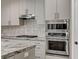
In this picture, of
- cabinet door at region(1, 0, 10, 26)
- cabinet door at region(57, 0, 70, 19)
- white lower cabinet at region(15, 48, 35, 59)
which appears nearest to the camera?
white lower cabinet at region(15, 48, 35, 59)

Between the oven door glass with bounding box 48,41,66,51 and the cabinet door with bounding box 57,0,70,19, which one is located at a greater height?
the cabinet door with bounding box 57,0,70,19

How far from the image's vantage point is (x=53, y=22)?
3855 millimetres

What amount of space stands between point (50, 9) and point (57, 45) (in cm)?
119

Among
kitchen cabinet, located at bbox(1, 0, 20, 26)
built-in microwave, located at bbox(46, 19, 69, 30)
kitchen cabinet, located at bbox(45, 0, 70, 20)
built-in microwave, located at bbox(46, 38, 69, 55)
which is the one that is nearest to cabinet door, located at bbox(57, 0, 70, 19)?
kitchen cabinet, located at bbox(45, 0, 70, 20)

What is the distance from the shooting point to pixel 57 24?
382 cm

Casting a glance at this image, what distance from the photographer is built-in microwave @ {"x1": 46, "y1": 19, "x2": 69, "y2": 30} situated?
3.71 m

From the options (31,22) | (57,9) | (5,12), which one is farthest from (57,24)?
(5,12)

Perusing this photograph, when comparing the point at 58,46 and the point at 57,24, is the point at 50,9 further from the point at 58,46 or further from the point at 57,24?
the point at 58,46

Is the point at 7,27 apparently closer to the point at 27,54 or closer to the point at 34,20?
the point at 34,20

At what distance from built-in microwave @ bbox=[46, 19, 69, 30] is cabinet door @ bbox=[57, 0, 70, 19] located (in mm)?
156

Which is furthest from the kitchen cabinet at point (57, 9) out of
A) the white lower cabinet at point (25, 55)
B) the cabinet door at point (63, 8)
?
the white lower cabinet at point (25, 55)

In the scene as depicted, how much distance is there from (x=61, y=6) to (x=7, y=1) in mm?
2283

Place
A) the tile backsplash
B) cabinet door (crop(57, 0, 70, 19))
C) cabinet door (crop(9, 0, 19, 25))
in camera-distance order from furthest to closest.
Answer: cabinet door (crop(9, 0, 19, 25))
the tile backsplash
cabinet door (crop(57, 0, 70, 19))

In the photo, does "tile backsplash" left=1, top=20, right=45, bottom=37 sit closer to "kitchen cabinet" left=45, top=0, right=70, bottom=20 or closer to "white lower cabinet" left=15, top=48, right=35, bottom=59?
"kitchen cabinet" left=45, top=0, right=70, bottom=20
